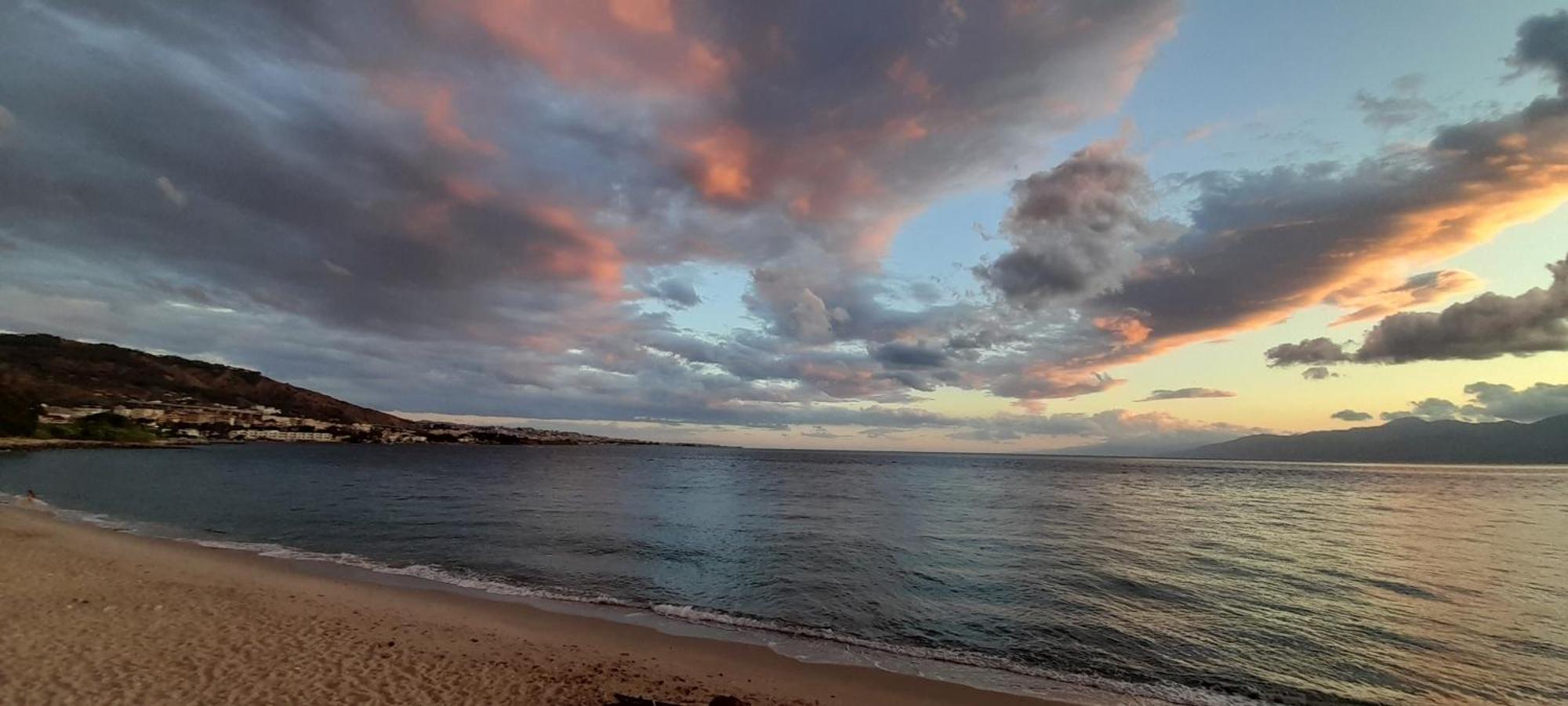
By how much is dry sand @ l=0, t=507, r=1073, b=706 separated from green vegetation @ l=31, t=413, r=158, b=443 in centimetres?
14338

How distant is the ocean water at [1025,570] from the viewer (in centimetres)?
1540

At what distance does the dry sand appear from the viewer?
10820 millimetres

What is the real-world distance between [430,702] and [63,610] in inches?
461

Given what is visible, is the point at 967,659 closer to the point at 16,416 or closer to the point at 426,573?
the point at 426,573

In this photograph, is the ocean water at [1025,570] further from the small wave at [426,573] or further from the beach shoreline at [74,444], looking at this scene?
the beach shoreline at [74,444]

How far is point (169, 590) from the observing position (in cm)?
1756

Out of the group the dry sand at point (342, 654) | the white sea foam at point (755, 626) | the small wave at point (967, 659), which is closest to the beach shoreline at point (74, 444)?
the white sea foam at point (755, 626)

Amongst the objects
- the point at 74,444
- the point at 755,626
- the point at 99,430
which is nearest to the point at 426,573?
the point at 755,626

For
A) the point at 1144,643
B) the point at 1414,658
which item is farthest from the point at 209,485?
the point at 1414,658

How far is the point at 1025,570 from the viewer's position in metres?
25.7

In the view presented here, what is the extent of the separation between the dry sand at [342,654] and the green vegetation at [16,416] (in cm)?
12891

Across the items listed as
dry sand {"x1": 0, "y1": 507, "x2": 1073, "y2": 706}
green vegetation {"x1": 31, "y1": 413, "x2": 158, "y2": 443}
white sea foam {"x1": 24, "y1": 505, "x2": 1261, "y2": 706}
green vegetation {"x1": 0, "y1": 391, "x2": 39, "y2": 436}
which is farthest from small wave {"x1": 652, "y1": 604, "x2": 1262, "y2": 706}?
green vegetation {"x1": 31, "y1": 413, "x2": 158, "y2": 443}

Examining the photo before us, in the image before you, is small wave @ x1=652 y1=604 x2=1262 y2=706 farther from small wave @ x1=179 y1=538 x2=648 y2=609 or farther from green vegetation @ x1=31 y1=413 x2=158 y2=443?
green vegetation @ x1=31 y1=413 x2=158 y2=443

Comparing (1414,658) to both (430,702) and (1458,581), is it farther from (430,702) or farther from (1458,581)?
(430,702)
